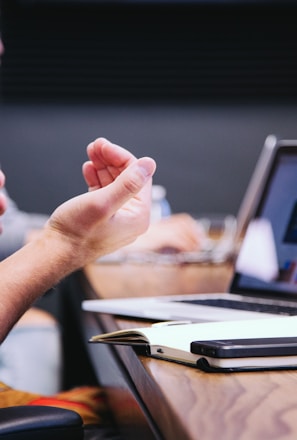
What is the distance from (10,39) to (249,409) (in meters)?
Result: 3.91

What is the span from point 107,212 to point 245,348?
0.38 meters

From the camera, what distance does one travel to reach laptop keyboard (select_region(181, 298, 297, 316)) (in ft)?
4.53

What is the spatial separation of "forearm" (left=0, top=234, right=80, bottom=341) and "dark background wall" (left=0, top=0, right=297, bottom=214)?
321 centimetres

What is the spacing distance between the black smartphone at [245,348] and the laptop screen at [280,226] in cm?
63

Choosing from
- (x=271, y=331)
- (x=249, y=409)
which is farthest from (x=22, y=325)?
(x=249, y=409)

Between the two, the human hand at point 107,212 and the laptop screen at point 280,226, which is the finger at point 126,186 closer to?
the human hand at point 107,212

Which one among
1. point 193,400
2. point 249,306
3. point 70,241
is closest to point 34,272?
point 70,241

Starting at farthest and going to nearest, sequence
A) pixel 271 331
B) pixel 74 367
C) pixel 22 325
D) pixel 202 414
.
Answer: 1. pixel 74 367
2. pixel 22 325
3. pixel 271 331
4. pixel 202 414

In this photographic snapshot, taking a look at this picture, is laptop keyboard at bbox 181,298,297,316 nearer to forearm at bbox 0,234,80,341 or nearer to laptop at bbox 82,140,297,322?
laptop at bbox 82,140,297,322

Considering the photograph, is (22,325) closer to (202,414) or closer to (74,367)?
(74,367)

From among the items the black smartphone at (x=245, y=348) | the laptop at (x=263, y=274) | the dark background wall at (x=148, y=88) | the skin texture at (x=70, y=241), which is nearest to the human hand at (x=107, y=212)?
the skin texture at (x=70, y=241)

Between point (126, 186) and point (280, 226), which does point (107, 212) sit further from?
point (280, 226)

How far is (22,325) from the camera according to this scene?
280 cm

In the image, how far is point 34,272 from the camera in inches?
50.8
